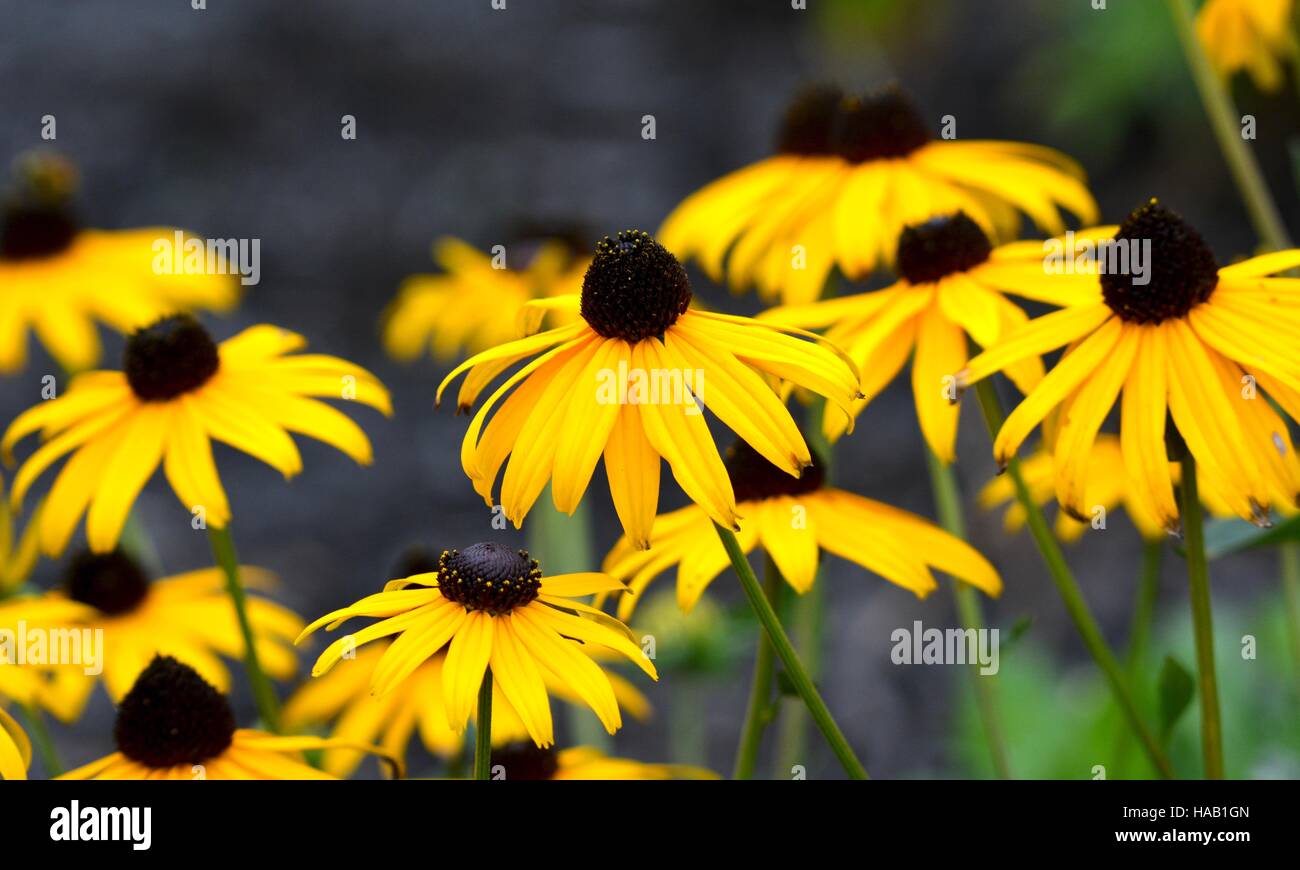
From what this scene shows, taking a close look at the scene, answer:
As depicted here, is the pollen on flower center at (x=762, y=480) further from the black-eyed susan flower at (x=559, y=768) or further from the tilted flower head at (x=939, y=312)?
the black-eyed susan flower at (x=559, y=768)

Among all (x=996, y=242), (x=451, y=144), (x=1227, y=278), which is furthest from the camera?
(x=451, y=144)

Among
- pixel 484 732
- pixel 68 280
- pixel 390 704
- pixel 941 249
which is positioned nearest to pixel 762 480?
pixel 941 249

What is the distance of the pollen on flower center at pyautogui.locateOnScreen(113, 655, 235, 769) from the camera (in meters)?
0.94

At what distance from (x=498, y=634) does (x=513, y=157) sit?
12.2ft

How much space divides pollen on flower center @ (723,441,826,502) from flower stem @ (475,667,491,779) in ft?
0.93

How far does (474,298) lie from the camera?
1988mm

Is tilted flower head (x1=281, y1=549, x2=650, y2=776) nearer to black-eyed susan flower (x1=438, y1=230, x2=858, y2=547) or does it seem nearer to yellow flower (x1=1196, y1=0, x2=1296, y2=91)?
black-eyed susan flower (x1=438, y1=230, x2=858, y2=547)

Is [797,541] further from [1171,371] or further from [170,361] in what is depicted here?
[170,361]
